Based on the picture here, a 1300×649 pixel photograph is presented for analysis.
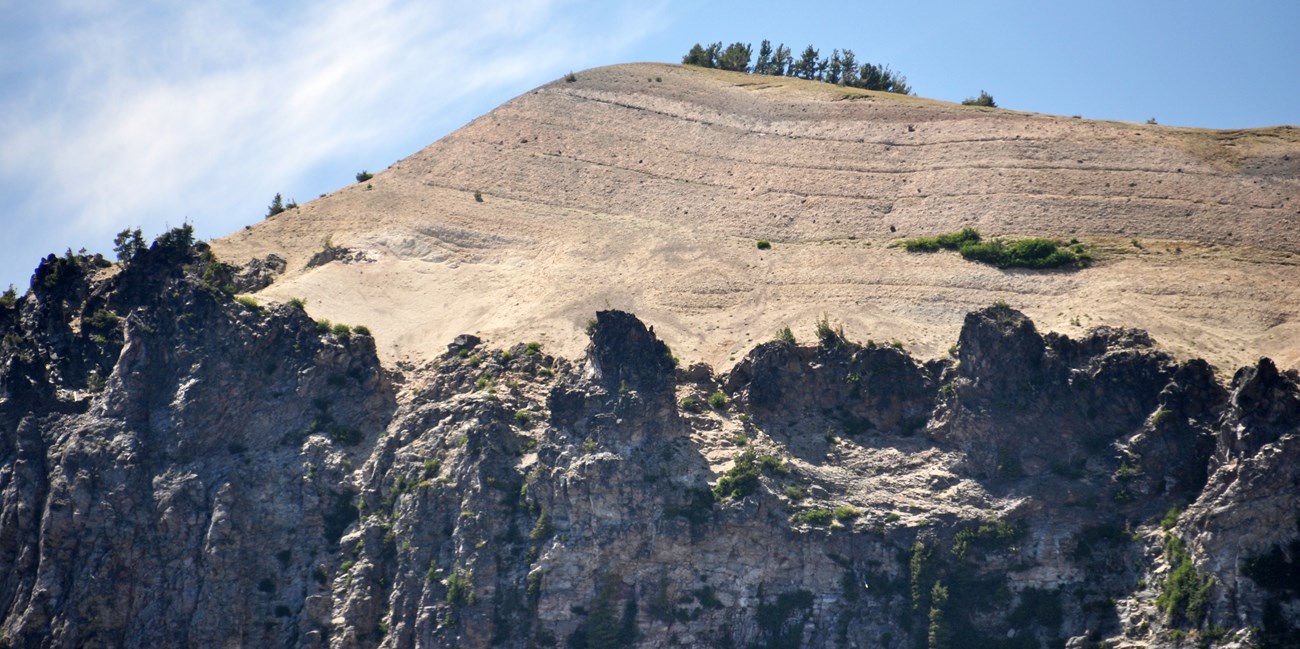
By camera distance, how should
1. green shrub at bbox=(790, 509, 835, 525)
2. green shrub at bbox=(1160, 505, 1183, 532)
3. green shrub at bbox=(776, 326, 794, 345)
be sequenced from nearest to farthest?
green shrub at bbox=(1160, 505, 1183, 532) → green shrub at bbox=(790, 509, 835, 525) → green shrub at bbox=(776, 326, 794, 345)

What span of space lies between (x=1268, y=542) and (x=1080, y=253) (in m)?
21.3

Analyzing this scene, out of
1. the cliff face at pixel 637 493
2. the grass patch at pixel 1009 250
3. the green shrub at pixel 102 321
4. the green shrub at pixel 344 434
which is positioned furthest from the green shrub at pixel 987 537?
the green shrub at pixel 102 321

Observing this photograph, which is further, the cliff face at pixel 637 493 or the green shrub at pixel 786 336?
the green shrub at pixel 786 336

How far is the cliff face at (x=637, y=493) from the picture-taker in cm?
6100

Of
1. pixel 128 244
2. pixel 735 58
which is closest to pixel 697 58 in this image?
pixel 735 58

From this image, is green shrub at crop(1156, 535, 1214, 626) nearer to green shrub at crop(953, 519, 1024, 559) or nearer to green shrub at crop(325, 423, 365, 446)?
green shrub at crop(953, 519, 1024, 559)

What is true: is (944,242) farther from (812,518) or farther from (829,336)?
(812,518)

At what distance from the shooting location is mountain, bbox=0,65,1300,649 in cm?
6166

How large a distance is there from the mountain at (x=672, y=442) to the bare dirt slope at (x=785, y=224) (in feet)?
0.94

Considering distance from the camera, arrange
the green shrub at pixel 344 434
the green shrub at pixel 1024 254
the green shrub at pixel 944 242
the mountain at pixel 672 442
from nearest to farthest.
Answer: the mountain at pixel 672 442, the green shrub at pixel 344 434, the green shrub at pixel 1024 254, the green shrub at pixel 944 242

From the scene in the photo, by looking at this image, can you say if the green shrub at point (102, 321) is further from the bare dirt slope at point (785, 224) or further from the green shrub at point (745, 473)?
the green shrub at point (745, 473)

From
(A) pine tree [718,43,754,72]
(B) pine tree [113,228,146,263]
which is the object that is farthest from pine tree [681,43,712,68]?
(B) pine tree [113,228,146,263]

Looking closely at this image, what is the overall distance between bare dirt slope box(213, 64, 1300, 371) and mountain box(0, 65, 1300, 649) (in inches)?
11.3

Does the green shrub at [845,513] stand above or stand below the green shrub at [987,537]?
above
